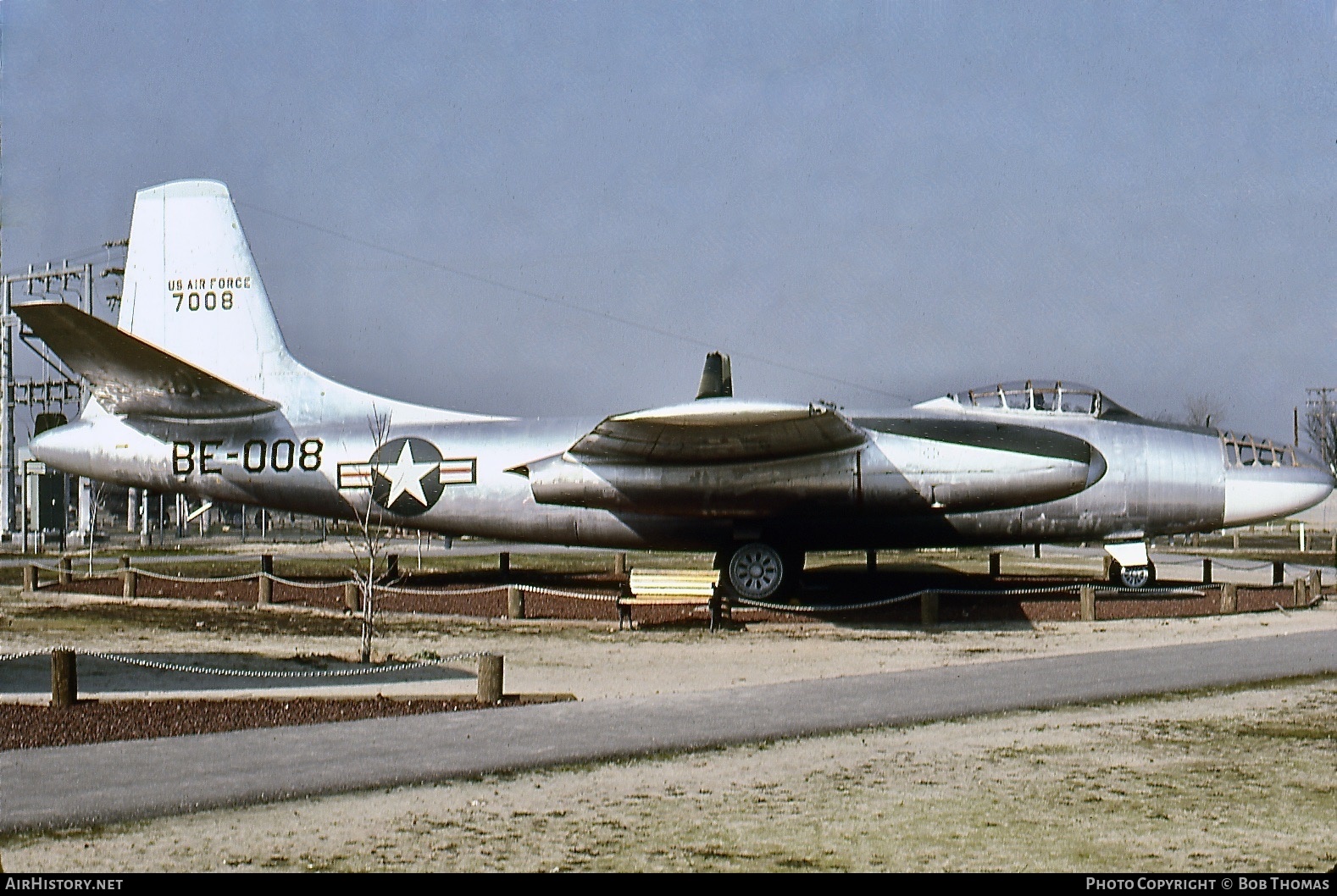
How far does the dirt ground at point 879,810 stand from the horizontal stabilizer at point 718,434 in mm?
5037

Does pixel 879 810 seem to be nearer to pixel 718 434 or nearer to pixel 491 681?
pixel 491 681

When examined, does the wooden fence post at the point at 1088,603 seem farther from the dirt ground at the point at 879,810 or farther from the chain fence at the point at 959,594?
the dirt ground at the point at 879,810

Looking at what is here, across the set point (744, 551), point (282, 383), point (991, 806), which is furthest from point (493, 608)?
point (991, 806)

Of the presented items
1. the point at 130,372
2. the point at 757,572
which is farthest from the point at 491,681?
the point at 130,372

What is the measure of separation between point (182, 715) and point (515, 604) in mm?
10212

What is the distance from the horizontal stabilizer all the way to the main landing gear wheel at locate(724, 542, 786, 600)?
1.94 meters

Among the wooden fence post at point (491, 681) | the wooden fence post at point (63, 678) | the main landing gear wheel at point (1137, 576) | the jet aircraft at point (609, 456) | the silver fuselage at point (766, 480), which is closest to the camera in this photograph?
the wooden fence post at point (63, 678)

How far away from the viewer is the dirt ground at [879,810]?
6379 millimetres

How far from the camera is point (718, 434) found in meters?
19.1

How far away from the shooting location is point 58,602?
76.1ft

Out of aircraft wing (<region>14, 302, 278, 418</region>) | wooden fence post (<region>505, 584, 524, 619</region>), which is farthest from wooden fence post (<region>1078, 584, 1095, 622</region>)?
aircraft wing (<region>14, 302, 278, 418</region>)

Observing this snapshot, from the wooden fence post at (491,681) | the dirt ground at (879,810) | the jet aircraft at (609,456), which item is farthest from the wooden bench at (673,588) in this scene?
the wooden fence post at (491,681)

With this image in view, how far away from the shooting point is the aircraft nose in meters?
20.8

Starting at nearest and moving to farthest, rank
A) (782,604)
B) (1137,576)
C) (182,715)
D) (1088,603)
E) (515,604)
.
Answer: (182,715) → (1088,603) → (515,604) → (782,604) → (1137,576)
